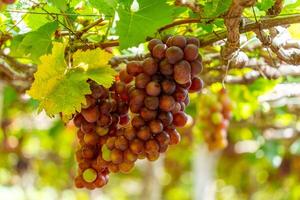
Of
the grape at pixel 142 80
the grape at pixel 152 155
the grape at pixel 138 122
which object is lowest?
the grape at pixel 152 155

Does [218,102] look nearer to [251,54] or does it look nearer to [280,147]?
[280,147]

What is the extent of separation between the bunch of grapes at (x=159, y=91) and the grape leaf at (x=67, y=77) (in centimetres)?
8

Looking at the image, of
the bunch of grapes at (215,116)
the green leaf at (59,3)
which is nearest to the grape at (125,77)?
the green leaf at (59,3)

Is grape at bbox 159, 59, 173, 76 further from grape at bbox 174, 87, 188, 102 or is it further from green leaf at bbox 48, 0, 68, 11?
green leaf at bbox 48, 0, 68, 11

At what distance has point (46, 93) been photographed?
1.22 m

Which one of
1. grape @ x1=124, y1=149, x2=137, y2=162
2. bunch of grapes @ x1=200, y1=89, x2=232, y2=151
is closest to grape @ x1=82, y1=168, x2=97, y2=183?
grape @ x1=124, y1=149, x2=137, y2=162

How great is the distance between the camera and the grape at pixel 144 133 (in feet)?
3.90

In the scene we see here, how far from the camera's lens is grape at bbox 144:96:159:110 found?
117 centimetres

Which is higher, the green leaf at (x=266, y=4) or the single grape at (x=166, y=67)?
the green leaf at (x=266, y=4)

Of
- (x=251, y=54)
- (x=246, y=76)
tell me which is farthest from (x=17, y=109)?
(x=251, y=54)

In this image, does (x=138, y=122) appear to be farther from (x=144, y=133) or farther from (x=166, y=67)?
(x=166, y=67)

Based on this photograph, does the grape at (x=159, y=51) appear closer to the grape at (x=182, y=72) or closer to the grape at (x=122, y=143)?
the grape at (x=182, y=72)

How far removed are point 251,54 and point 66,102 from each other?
84 centimetres

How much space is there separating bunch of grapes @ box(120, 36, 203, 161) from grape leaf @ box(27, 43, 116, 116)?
0.26 feet
